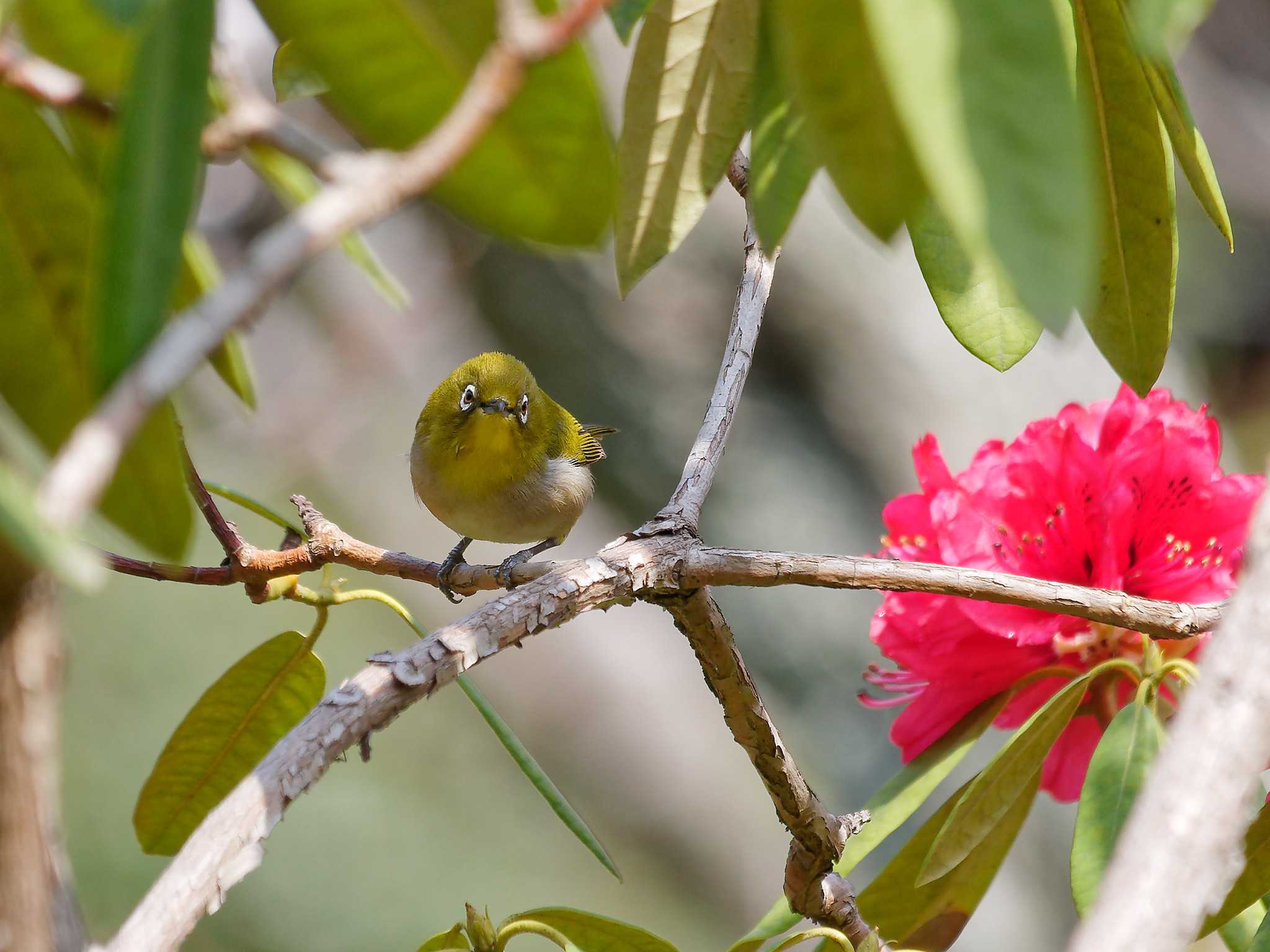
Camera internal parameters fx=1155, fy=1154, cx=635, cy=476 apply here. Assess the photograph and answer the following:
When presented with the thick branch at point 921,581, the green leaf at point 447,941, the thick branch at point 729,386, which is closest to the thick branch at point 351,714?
the thick branch at point 921,581

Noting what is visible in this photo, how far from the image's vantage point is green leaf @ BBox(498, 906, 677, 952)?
1.08 metres

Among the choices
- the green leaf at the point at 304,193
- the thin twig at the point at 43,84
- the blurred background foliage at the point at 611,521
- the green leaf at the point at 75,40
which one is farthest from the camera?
the blurred background foliage at the point at 611,521

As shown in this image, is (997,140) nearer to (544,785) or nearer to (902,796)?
(544,785)

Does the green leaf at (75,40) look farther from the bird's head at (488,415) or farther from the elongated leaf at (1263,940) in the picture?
the bird's head at (488,415)

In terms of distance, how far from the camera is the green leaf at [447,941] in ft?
3.29

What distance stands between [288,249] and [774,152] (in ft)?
1.09

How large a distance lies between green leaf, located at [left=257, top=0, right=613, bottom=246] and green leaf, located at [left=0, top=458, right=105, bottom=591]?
28cm

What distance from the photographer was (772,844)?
526cm

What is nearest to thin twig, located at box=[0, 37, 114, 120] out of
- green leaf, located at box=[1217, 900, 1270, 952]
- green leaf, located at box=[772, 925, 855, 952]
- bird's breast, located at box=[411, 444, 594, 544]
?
green leaf, located at box=[772, 925, 855, 952]

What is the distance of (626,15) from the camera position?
2.68 ft

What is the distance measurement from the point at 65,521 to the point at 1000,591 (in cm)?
84

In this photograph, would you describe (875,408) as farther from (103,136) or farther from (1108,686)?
(103,136)

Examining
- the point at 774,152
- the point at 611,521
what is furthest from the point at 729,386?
the point at 611,521

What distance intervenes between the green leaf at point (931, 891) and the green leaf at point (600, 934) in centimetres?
32
